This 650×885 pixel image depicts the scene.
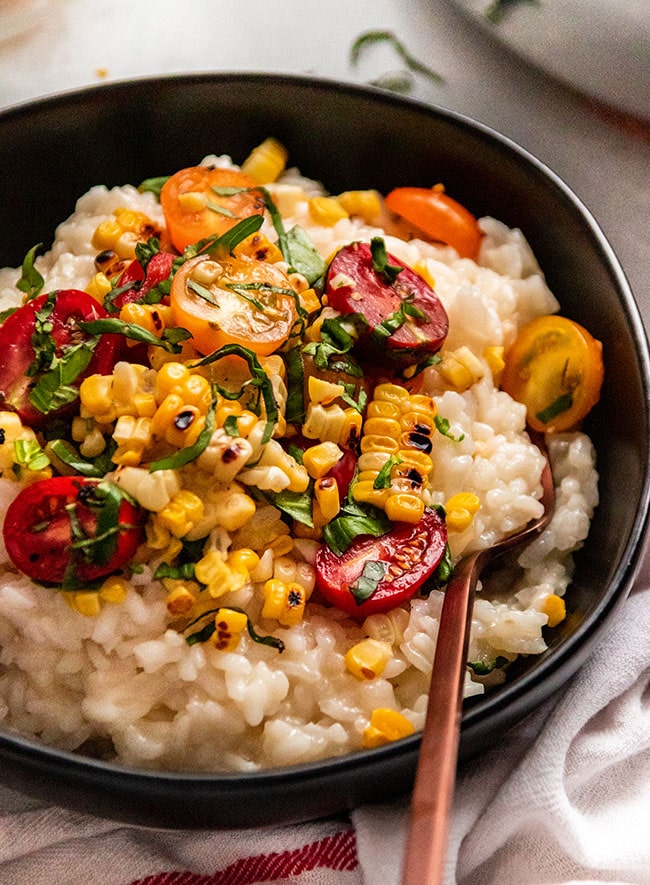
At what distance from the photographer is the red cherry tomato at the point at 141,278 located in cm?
304

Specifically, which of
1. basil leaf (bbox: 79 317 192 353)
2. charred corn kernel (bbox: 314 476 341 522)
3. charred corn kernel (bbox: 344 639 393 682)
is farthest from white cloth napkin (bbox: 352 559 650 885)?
basil leaf (bbox: 79 317 192 353)

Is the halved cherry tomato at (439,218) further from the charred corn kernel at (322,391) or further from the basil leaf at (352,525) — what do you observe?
the basil leaf at (352,525)

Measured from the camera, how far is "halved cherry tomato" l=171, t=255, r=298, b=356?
9.11 ft

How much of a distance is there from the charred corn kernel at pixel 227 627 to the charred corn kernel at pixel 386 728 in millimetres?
425

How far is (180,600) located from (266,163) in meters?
1.87

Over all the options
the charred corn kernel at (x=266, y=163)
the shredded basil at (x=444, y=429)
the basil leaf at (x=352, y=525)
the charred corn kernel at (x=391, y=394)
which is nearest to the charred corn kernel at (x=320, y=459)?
the basil leaf at (x=352, y=525)

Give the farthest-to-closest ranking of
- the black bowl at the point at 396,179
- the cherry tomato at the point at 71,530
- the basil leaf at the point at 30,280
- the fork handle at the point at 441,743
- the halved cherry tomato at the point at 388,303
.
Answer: the basil leaf at the point at 30,280, the halved cherry tomato at the point at 388,303, the black bowl at the point at 396,179, the cherry tomato at the point at 71,530, the fork handle at the point at 441,743

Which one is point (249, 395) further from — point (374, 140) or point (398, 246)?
point (374, 140)


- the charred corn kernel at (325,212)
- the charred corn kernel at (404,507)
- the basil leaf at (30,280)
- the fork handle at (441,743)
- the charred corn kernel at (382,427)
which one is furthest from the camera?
the charred corn kernel at (325,212)

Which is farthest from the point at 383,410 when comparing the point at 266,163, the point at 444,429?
the point at 266,163

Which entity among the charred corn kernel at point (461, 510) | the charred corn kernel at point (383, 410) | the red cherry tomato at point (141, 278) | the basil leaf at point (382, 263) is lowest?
the red cherry tomato at point (141, 278)

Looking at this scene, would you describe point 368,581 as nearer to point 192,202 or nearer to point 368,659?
point 368,659

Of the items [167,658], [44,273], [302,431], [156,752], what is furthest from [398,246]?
[156,752]

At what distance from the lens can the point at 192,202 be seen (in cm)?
328
